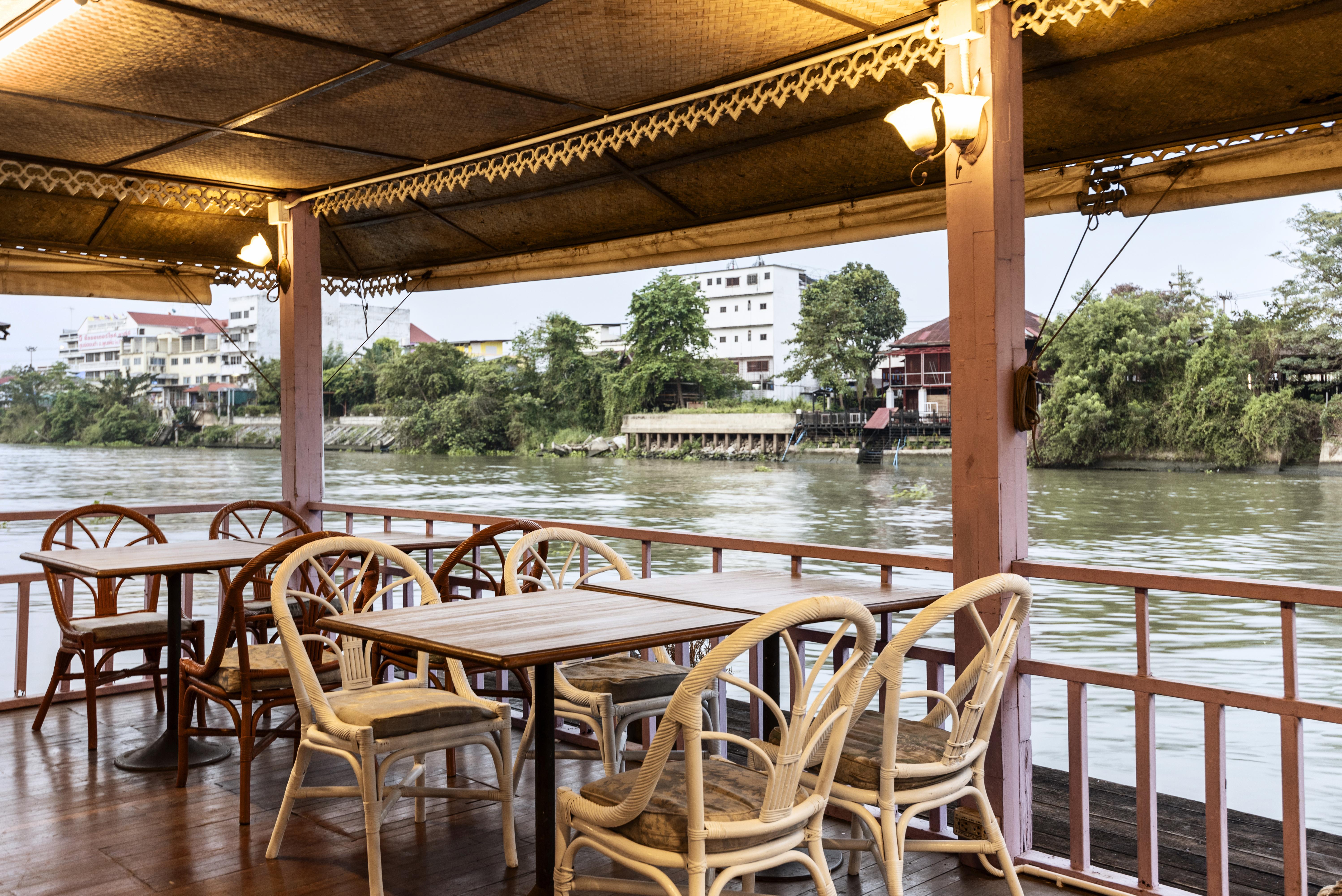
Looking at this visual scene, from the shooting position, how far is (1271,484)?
116ft

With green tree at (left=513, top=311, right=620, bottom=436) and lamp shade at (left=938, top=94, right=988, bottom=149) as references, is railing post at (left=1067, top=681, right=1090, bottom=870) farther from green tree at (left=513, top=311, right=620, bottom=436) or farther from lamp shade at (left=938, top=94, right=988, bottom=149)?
green tree at (left=513, top=311, right=620, bottom=436)

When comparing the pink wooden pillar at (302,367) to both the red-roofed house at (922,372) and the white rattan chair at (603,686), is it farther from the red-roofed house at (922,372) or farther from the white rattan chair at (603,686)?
the red-roofed house at (922,372)

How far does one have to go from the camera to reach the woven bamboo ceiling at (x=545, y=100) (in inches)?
127

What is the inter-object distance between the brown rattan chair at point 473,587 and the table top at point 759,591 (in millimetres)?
413

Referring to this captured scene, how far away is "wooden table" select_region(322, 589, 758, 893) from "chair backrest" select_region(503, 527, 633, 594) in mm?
527

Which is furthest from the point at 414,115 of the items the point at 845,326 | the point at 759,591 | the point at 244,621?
the point at 845,326

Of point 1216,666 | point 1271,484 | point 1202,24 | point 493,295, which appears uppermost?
point 493,295

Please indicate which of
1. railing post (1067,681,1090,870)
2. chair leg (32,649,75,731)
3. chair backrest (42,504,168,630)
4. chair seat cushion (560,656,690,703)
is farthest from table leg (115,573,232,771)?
railing post (1067,681,1090,870)

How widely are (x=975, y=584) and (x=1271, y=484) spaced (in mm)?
38189

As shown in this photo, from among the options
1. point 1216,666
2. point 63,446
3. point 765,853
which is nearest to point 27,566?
point 63,446

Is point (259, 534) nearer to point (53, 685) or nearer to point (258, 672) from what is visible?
point (53, 685)

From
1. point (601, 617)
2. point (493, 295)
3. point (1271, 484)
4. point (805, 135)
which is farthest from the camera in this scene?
point (493, 295)

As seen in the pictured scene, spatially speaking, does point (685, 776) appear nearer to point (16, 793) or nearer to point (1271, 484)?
point (16, 793)

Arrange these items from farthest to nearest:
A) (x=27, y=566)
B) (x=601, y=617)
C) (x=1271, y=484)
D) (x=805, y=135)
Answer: (x=27, y=566) < (x=1271, y=484) < (x=805, y=135) < (x=601, y=617)
